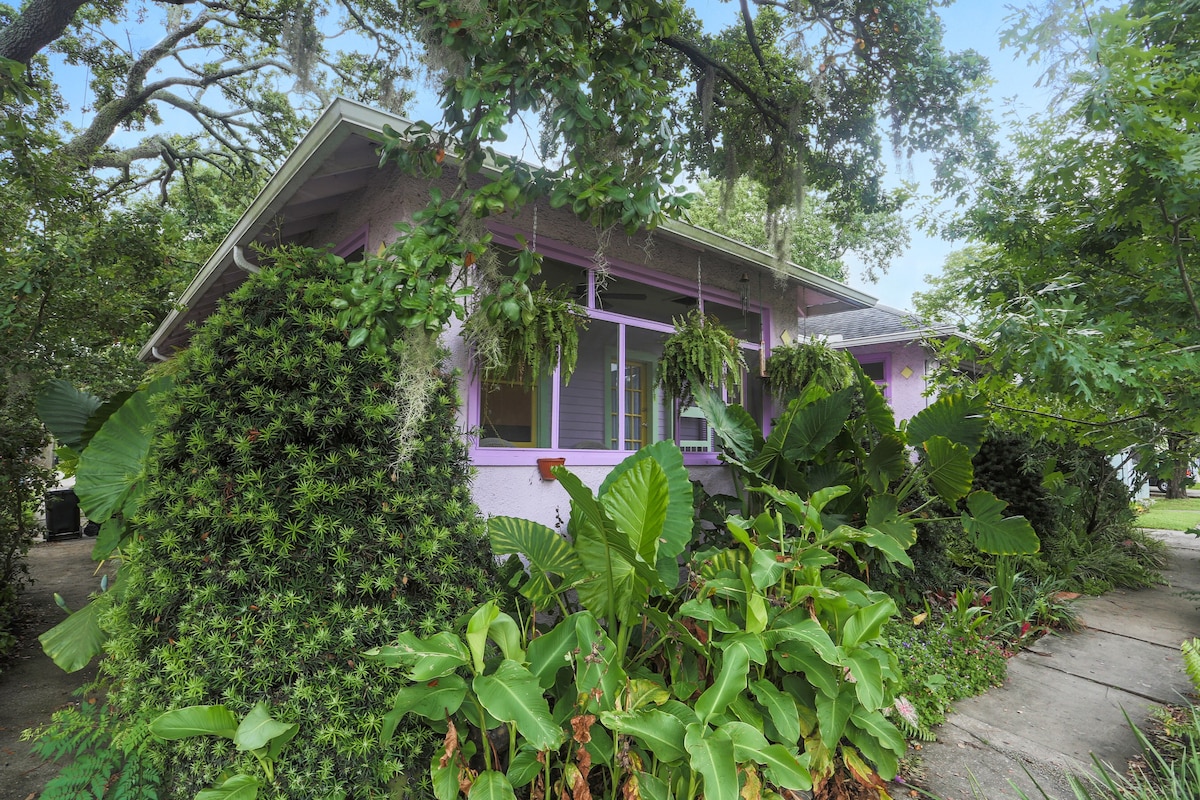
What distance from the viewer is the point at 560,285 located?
406cm

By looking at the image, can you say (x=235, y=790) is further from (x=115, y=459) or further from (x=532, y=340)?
(x=532, y=340)

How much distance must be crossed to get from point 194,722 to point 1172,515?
62.0 ft

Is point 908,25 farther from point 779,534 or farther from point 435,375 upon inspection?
point 435,375

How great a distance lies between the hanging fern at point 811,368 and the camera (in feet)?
17.9

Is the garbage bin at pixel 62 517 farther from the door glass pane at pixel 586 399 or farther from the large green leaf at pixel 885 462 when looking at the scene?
the large green leaf at pixel 885 462

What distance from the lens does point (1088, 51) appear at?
3.49 meters

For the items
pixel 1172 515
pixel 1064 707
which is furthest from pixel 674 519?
pixel 1172 515

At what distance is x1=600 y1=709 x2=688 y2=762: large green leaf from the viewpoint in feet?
7.23

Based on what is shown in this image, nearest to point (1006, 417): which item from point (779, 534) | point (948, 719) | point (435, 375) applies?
point (948, 719)

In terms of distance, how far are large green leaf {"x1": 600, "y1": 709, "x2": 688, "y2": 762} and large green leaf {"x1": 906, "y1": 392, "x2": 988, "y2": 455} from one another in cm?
323

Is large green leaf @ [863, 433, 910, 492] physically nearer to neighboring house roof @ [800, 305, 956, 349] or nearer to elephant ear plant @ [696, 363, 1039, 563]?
elephant ear plant @ [696, 363, 1039, 563]

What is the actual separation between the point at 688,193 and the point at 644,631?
2585mm

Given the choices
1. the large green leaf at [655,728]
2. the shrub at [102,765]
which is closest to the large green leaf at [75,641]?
the shrub at [102,765]

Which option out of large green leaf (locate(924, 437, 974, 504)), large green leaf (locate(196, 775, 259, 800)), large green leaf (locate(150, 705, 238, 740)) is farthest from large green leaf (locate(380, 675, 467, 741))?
large green leaf (locate(924, 437, 974, 504))
